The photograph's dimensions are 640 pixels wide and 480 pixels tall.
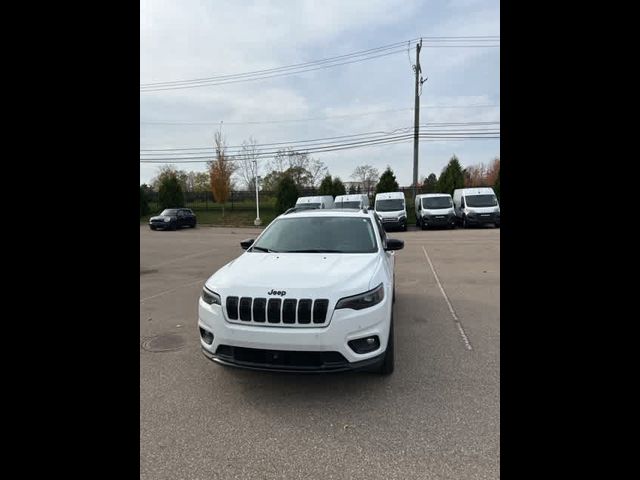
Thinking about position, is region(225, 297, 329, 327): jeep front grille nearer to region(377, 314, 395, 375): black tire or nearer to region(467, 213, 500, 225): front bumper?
region(377, 314, 395, 375): black tire

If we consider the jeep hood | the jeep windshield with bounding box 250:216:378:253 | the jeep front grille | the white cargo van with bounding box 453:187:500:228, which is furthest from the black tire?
the white cargo van with bounding box 453:187:500:228

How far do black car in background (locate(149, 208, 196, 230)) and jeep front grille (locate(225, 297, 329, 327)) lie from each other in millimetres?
27799

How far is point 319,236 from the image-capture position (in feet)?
14.9

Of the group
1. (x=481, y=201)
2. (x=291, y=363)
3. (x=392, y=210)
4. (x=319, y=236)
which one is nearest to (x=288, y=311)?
(x=291, y=363)

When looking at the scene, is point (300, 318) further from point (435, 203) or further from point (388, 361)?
point (435, 203)

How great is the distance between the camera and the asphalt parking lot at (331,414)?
243 cm

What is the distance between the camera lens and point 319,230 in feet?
15.4

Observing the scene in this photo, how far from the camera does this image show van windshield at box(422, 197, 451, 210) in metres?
22.9

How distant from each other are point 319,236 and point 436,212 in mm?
19310

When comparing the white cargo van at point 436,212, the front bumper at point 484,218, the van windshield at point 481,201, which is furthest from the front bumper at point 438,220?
the van windshield at point 481,201
